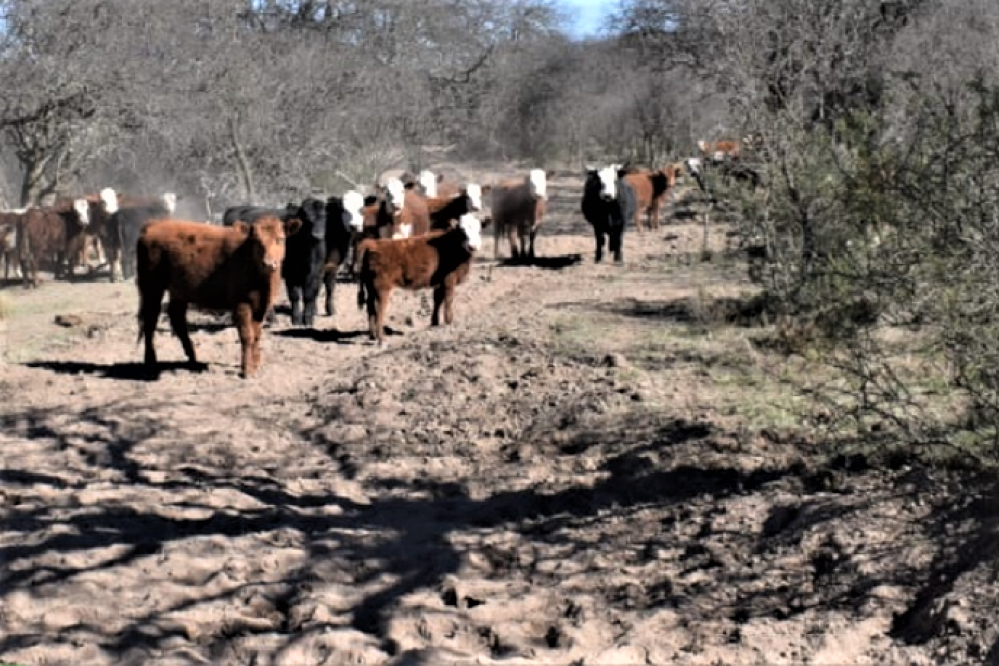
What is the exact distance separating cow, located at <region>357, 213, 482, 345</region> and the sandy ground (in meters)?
1.53

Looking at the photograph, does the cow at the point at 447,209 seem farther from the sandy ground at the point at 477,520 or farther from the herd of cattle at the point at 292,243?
the sandy ground at the point at 477,520

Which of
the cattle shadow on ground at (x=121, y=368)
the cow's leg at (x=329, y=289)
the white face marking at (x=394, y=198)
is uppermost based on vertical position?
the white face marking at (x=394, y=198)

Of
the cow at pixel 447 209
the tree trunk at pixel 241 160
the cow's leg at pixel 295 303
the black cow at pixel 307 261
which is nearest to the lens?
the black cow at pixel 307 261

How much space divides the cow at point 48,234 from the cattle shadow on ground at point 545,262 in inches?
263

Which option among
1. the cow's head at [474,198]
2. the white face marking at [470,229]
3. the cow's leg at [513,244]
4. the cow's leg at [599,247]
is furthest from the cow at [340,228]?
the cow's leg at [599,247]

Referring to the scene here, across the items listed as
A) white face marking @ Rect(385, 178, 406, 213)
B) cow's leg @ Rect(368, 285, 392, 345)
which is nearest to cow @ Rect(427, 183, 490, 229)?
white face marking @ Rect(385, 178, 406, 213)

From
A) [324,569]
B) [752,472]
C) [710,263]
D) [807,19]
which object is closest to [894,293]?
[752,472]

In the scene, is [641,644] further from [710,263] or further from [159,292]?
[710,263]

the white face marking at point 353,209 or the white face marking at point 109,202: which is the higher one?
the white face marking at point 109,202

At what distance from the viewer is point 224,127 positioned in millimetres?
25641

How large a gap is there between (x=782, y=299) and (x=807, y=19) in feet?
20.0

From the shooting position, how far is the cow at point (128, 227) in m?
19.2

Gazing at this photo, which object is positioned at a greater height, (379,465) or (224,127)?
(224,127)

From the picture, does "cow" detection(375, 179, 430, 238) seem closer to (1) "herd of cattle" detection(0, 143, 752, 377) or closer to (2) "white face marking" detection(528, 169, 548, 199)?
(1) "herd of cattle" detection(0, 143, 752, 377)
